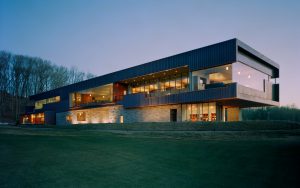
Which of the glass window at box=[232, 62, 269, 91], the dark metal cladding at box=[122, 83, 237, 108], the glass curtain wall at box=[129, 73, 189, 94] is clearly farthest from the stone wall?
the glass window at box=[232, 62, 269, 91]

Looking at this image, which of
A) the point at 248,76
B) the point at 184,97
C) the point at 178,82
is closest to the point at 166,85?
the point at 178,82

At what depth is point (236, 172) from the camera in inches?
259

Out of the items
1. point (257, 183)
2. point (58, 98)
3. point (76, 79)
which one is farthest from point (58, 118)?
point (257, 183)

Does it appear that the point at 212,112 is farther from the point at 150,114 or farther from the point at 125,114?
the point at 125,114

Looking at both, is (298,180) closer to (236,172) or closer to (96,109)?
(236,172)

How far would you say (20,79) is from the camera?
62.0 meters

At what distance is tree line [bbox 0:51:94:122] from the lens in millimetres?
Result: 59562

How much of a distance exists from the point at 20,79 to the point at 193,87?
56392mm

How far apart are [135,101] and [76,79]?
55.0 metres

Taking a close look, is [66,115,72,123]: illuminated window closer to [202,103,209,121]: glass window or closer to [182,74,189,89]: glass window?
[182,74,189,89]: glass window

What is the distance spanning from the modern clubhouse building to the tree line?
32392 mm

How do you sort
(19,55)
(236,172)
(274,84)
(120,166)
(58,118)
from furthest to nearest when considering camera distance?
(19,55) → (58,118) → (274,84) → (120,166) → (236,172)

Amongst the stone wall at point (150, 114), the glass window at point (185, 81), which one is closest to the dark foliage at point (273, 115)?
the glass window at point (185, 81)

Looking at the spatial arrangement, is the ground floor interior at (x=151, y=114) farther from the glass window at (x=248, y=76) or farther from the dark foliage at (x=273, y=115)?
the dark foliage at (x=273, y=115)
